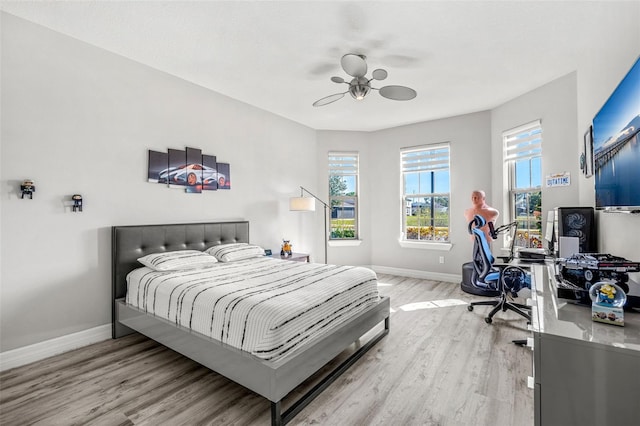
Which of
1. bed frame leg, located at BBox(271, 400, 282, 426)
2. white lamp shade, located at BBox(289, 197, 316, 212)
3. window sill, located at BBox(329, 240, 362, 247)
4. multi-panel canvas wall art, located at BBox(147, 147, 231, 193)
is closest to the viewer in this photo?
bed frame leg, located at BBox(271, 400, 282, 426)

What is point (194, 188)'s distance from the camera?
3.48 metres

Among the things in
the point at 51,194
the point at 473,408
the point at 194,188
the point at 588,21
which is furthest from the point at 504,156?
the point at 51,194

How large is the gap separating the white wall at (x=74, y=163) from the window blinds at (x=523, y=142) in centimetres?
398

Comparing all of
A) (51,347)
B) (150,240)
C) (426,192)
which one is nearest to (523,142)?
(426,192)

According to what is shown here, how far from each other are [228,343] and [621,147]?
243 cm

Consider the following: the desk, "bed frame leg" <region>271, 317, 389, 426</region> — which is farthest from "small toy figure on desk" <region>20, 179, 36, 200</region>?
the desk

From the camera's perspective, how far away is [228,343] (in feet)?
6.14

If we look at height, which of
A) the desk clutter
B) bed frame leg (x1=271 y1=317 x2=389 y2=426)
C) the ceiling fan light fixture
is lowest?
bed frame leg (x1=271 y1=317 x2=389 y2=426)

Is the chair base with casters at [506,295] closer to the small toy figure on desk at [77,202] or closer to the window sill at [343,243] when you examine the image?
the window sill at [343,243]

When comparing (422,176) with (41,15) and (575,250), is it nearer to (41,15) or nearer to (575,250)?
(575,250)

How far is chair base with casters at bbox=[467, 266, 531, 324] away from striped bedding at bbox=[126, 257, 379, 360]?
55.0 inches

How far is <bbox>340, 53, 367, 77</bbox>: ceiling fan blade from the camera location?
8.00ft

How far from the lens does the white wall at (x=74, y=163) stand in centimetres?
231

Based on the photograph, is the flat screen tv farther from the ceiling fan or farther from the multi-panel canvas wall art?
the multi-panel canvas wall art
